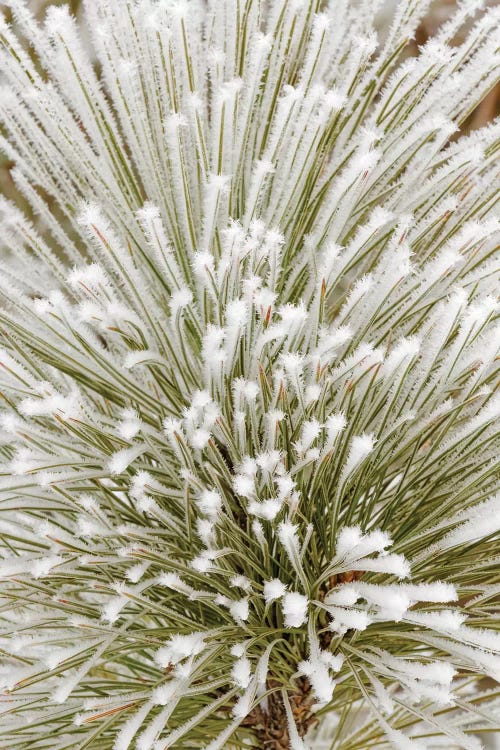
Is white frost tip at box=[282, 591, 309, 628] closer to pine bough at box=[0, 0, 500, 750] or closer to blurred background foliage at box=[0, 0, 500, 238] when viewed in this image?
pine bough at box=[0, 0, 500, 750]

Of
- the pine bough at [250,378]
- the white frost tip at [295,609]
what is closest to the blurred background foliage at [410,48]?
the pine bough at [250,378]

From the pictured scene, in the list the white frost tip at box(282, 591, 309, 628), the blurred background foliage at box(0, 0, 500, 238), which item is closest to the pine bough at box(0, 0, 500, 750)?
the white frost tip at box(282, 591, 309, 628)

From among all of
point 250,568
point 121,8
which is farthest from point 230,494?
point 121,8

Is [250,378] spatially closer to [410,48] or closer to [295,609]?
[295,609]

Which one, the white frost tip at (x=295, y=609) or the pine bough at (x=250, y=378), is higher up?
the pine bough at (x=250, y=378)

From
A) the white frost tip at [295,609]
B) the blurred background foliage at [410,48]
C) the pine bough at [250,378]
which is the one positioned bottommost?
the white frost tip at [295,609]

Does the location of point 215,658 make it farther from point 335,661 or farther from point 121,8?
point 121,8

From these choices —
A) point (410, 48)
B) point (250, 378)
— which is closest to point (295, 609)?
point (250, 378)

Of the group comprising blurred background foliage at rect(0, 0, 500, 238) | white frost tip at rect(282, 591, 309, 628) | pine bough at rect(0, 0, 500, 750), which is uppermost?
blurred background foliage at rect(0, 0, 500, 238)

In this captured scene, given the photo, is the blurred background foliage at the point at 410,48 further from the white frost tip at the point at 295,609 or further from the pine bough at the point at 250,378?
the white frost tip at the point at 295,609
